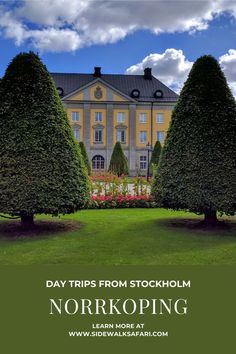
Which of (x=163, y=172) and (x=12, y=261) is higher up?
(x=163, y=172)

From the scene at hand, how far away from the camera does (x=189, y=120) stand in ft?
34.4

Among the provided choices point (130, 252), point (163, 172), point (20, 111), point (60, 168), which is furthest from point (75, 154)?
point (130, 252)

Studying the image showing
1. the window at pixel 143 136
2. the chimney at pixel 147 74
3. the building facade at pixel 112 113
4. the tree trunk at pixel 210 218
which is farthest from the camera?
the chimney at pixel 147 74

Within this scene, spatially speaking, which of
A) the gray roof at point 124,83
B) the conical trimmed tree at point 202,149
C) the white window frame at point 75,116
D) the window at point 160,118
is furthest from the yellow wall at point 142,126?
the conical trimmed tree at point 202,149

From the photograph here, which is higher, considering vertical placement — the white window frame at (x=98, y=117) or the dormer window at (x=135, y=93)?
the dormer window at (x=135, y=93)

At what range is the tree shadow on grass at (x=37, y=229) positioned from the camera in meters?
9.63

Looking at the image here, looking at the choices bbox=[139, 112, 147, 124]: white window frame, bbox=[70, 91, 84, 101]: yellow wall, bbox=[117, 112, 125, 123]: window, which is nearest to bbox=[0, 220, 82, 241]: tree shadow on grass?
bbox=[70, 91, 84, 101]: yellow wall

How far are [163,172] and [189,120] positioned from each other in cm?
150

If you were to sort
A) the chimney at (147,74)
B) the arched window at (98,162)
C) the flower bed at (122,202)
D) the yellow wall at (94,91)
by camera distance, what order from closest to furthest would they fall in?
1. the flower bed at (122,202)
2. the yellow wall at (94,91)
3. the arched window at (98,162)
4. the chimney at (147,74)

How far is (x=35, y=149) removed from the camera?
9547 millimetres

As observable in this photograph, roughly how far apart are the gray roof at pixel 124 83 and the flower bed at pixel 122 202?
4087 centimetres

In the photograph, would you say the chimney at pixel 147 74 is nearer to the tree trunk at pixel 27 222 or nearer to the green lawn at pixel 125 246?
the green lawn at pixel 125 246

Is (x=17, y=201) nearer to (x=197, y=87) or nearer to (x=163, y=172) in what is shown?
(x=163, y=172)

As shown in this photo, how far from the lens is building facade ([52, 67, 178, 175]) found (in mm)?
53906
